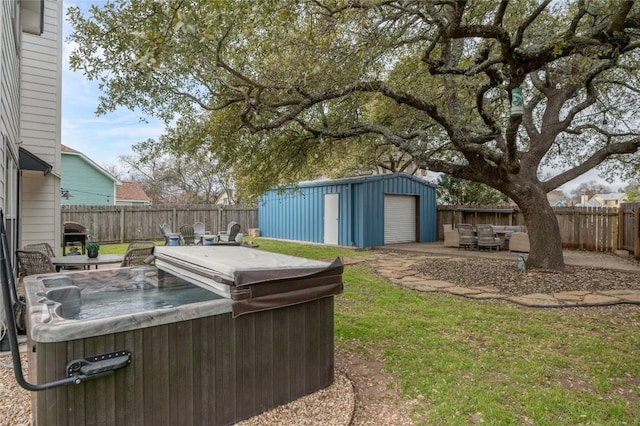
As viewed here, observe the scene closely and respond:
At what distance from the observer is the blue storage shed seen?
12484mm

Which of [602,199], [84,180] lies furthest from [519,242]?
[602,199]

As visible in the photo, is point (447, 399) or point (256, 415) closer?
point (256, 415)

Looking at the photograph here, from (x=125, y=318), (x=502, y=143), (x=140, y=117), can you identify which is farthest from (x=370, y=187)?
(x=125, y=318)

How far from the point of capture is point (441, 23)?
16.9 feet

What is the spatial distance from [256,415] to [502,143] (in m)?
7.36

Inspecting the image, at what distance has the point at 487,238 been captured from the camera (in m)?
11.4

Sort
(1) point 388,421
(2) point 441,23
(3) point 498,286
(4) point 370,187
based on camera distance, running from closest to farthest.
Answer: (1) point 388,421
(2) point 441,23
(3) point 498,286
(4) point 370,187

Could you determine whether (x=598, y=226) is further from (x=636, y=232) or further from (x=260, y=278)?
(x=260, y=278)

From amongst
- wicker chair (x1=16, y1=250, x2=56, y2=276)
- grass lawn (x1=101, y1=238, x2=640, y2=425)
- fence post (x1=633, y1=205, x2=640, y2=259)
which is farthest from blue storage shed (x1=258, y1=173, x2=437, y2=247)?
wicker chair (x1=16, y1=250, x2=56, y2=276)

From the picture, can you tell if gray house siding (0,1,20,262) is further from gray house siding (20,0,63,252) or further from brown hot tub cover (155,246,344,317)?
gray house siding (20,0,63,252)

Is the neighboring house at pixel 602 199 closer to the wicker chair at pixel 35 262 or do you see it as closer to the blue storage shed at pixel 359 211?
the blue storage shed at pixel 359 211

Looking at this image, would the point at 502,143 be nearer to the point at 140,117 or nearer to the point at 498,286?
the point at 498,286

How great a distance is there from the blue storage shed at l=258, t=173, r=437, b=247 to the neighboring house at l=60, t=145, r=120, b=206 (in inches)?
444

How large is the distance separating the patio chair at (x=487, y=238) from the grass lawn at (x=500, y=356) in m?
6.07
